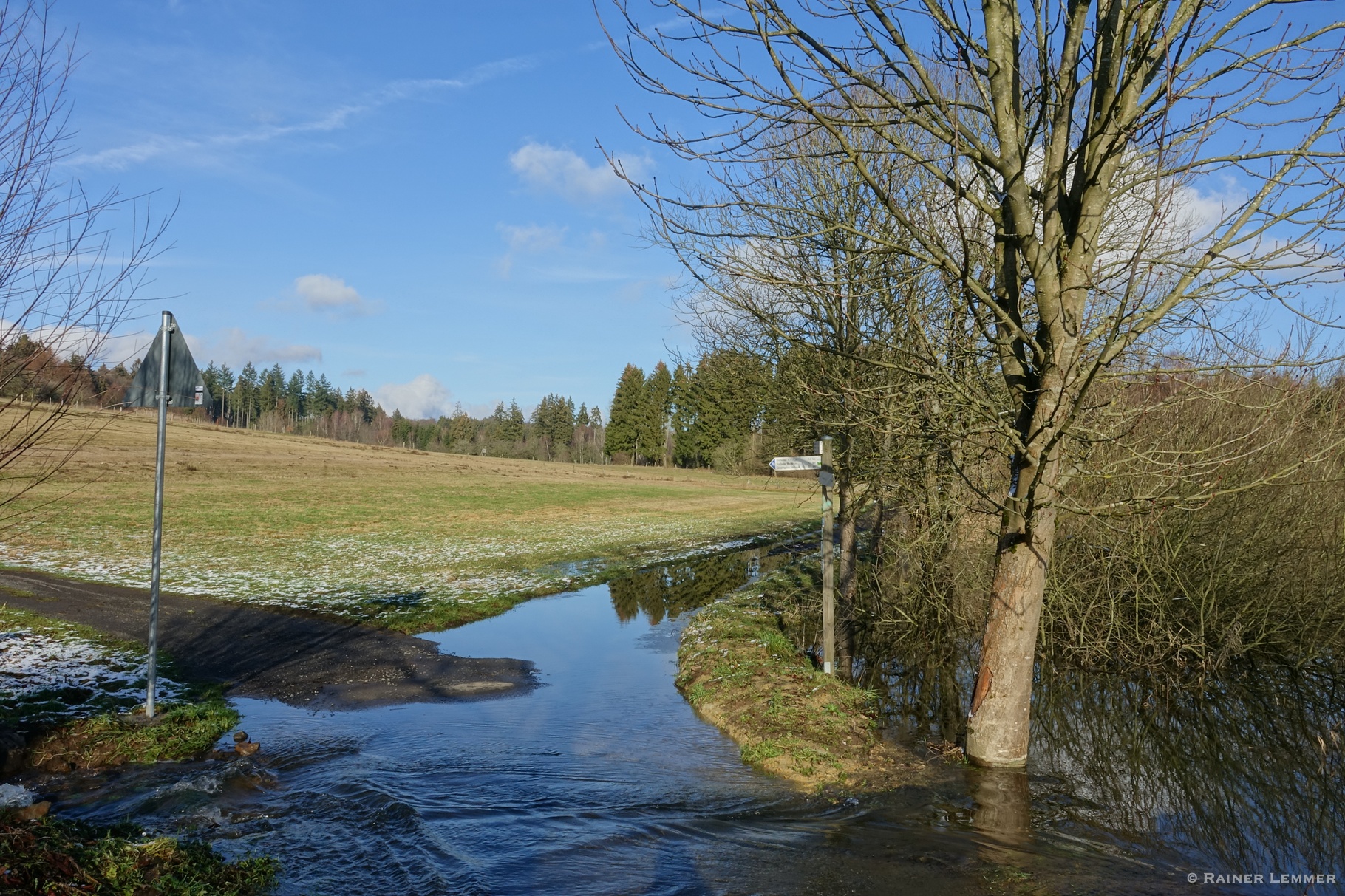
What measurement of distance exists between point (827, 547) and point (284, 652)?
7497mm

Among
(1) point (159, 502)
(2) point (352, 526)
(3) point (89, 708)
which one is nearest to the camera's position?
(1) point (159, 502)

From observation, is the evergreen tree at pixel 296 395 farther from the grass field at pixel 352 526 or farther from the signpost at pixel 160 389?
the signpost at pixel 160 389

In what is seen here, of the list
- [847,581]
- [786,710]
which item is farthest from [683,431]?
[786,710]

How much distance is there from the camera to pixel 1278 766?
26.9 feet

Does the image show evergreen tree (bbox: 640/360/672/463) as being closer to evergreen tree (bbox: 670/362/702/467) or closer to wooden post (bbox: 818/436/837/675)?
evergreen tree (bbox: 670/362/702/467)

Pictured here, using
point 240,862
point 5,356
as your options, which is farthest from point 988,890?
point 5,356

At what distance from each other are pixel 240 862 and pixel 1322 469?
11388 mm

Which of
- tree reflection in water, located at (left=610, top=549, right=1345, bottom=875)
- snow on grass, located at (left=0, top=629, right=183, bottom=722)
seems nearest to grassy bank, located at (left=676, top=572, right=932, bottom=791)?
tree reflection in water, located at (left=610, top=549, right=1345, bottom=875)

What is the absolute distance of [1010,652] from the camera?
23.1ft

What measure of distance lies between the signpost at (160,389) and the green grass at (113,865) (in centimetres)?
307

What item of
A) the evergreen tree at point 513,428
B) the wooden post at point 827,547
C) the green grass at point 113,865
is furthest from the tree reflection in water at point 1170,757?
the evergreen tree at point 513,428

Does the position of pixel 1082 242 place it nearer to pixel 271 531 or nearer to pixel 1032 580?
pixel 1032 580

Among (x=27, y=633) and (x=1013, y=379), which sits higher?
(x=1013, y=379)

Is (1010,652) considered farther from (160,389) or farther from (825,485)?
(160,389)
